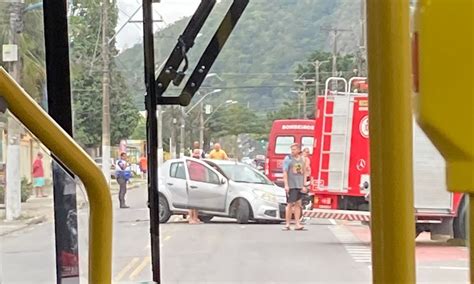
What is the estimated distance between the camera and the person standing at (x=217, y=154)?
196 cm

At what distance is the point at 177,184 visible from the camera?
1.93 metres

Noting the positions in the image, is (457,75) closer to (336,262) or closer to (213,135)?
(213,135)

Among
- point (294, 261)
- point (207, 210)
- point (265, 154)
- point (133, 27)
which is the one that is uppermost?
point (133, 27)

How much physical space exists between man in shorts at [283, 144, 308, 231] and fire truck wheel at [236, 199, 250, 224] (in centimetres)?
11

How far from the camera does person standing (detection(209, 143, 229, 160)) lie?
196 cm

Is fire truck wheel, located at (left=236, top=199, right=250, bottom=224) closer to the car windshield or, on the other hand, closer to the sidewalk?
the car windshield

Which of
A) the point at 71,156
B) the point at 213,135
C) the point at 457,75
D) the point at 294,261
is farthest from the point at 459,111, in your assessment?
the point at 294,261

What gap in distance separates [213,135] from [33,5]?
1.85 feet

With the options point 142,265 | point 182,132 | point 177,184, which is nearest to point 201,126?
point 182,132

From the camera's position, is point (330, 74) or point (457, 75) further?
point (330, 74)

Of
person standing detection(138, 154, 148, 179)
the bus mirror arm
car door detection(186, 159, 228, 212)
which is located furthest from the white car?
the bus mirror arm

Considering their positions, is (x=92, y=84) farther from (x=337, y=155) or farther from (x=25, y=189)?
(x=337, y=155)

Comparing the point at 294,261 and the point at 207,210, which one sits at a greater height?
the point at 207,210

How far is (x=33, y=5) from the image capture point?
181 cm
